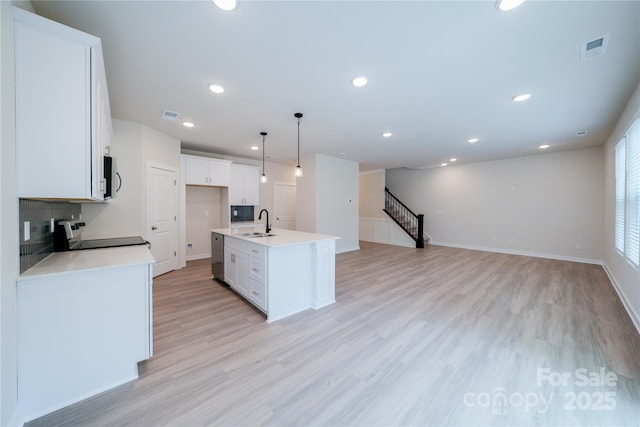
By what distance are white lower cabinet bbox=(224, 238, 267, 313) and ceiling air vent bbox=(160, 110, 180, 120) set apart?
2003 mm

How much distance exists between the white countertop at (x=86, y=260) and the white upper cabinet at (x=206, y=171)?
3103mm

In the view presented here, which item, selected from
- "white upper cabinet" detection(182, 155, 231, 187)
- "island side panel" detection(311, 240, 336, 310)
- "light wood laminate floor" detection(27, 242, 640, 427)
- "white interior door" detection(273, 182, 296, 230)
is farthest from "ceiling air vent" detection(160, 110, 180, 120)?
"white interior door" detection(273, 182, 296, 230)

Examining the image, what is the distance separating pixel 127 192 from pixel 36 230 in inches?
93.6

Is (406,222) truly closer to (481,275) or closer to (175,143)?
(481,275)

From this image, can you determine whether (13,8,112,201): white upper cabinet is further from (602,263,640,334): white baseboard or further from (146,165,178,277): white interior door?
(602,263,640,334): white baseboard

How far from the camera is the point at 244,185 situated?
6129 millimetres

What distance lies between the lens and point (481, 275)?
4.56 meters

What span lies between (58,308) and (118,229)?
2.83 meters

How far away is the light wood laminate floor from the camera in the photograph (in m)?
1.54

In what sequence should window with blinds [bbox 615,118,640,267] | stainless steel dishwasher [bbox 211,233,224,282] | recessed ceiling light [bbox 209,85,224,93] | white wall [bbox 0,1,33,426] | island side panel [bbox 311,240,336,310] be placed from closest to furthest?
white wall [bbox 0,1,33,426] → recessed ceiling light [bbox 209,85,224,93] → window with blinds [bbox 615,118,640,267] → island side panel [bbox 311,240,336,310] → stainless steel dishwasher [bbox 211,233,224,282]

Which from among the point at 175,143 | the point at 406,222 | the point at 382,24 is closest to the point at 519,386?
the point at 382,24

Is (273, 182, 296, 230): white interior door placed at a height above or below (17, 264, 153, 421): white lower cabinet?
above

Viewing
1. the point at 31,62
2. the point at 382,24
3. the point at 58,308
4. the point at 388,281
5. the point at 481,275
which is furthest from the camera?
the point at 481,275

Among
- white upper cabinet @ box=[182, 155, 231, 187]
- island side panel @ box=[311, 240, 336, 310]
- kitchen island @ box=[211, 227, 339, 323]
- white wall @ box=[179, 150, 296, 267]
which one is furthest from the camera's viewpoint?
white wall @ box=[179, 150, 296, 267]
